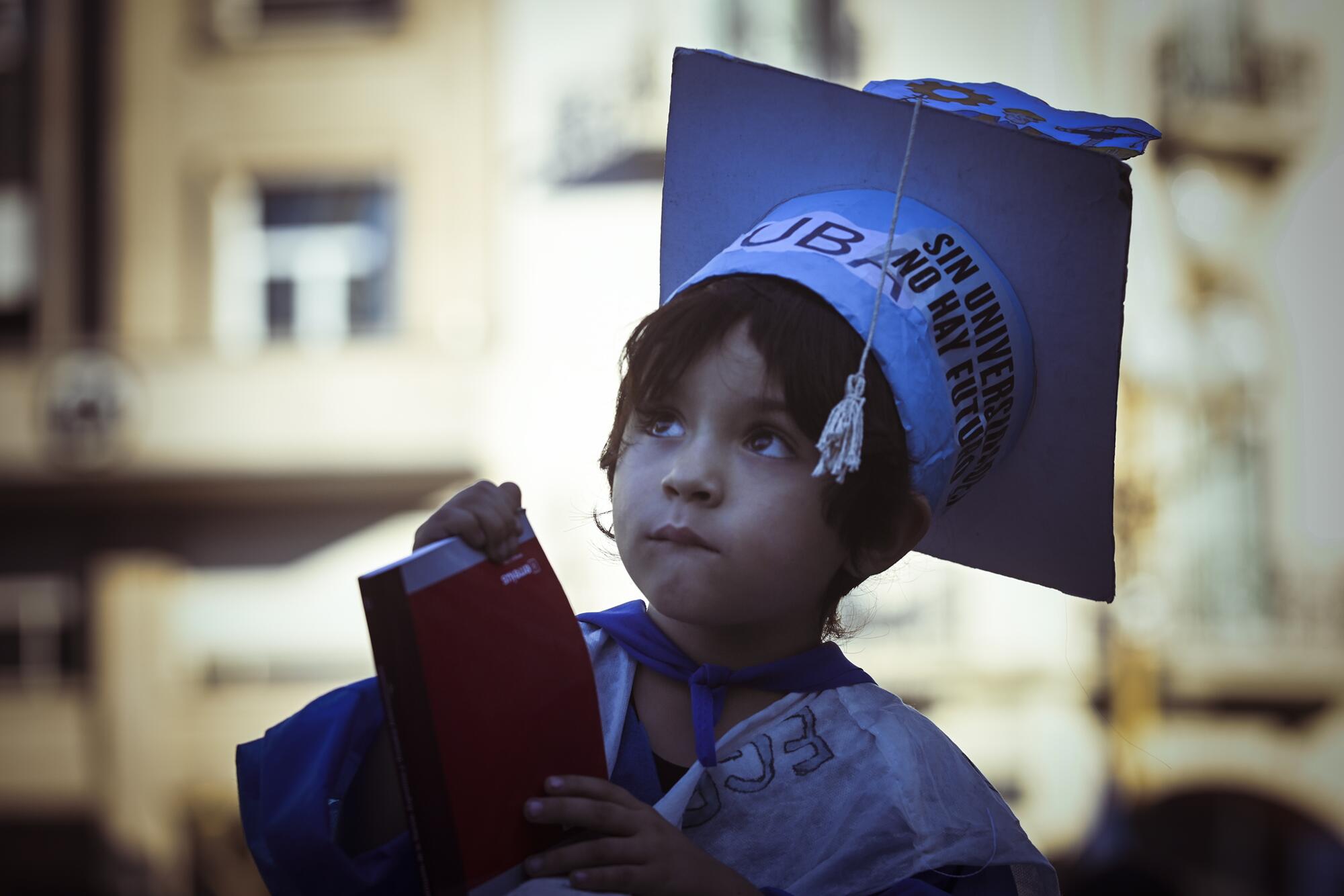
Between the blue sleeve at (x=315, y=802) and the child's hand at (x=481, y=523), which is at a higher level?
the child's hand at (x=481, y=523)

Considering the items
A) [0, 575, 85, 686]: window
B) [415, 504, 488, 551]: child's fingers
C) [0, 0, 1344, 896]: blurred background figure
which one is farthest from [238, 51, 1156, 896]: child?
Result: [0, 575, 85, 686]: window

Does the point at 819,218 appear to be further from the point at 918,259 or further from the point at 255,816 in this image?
the point at 255,816

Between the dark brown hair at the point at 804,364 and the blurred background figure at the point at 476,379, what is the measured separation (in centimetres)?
464

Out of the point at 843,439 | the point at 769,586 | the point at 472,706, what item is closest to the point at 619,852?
the point at 472,706

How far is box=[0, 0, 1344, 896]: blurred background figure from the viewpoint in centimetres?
596

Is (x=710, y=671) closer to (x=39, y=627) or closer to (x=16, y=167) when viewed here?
(x=39, y=627)

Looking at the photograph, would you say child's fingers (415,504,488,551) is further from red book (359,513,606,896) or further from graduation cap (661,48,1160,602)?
graduation cap (661,48,1160,602)

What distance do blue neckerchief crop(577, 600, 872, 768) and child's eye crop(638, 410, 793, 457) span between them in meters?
0.20

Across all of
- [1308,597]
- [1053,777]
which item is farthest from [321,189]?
[1308,597]

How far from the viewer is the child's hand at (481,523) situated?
0.94 metres

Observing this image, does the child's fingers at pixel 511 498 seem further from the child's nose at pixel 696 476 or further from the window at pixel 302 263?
the window at pixel 302 263

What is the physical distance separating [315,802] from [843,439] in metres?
0.50

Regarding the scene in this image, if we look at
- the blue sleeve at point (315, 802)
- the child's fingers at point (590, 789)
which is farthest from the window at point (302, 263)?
the child's fingers at point (590, 789)

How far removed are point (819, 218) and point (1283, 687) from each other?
580 cm
